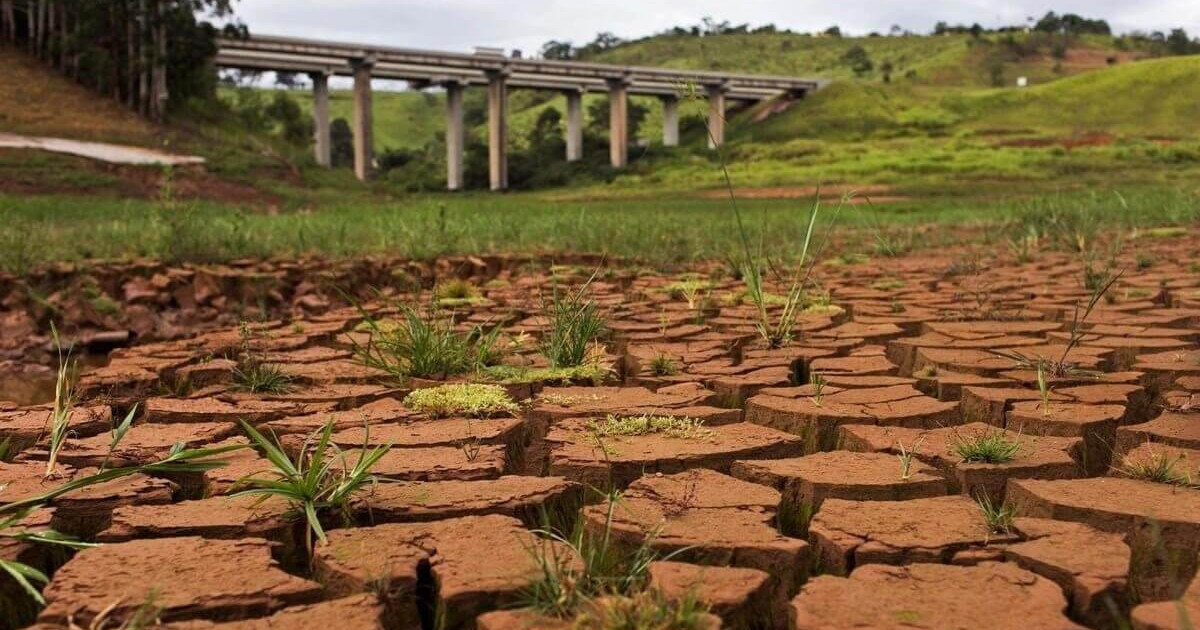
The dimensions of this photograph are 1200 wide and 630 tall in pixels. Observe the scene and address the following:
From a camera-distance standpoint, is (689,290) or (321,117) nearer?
(689,290)

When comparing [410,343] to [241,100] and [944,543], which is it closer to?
[944,543]

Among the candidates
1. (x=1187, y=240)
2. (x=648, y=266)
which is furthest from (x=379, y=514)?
(x=1187, y=240)

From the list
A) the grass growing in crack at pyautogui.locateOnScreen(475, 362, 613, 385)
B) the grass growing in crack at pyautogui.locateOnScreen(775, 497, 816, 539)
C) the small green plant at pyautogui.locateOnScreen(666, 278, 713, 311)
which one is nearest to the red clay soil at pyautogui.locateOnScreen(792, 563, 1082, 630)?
the grass growing in crack at pyautogui.locateOnScreen(775, 497, 816, 539)

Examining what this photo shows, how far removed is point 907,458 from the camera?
2.11 meters

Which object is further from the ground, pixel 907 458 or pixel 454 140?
pixel 454 140

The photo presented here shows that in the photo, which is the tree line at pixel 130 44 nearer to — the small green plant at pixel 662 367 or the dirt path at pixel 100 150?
the dirt path at pixel 100 150

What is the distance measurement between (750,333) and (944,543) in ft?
7.66

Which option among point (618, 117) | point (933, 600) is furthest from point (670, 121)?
point (933, 600)

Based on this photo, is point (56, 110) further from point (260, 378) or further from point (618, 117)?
point (618, 117)

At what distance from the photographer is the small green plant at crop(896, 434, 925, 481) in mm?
2082

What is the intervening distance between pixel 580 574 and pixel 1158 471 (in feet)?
4.04

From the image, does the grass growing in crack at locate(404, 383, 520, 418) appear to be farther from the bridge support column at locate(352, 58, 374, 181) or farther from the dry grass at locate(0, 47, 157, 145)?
the bridge support column at locate(352, 58, 374, 181)

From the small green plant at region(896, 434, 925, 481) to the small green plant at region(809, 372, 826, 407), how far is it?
45cm

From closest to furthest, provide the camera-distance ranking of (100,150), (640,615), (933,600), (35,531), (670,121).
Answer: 1. (640,615)
2. (933,600)
3. (35,531)
4. (100,150)
5. (670,121)
